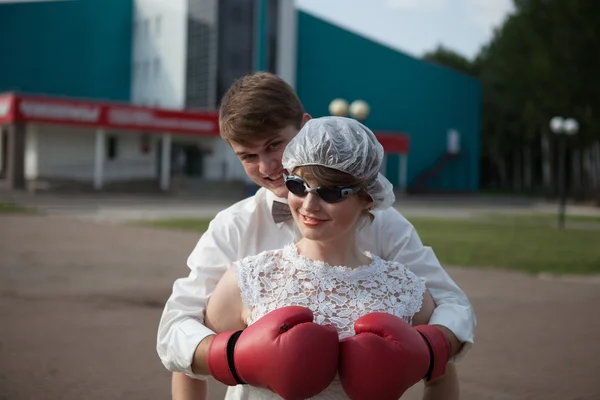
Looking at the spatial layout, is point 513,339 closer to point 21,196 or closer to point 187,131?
point 21,196

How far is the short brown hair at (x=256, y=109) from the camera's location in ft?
9.23

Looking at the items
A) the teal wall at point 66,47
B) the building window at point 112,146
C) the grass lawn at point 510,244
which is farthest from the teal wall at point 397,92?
the grass lawn at point 510,244

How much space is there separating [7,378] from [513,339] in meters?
3.65

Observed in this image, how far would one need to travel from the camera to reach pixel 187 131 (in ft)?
121

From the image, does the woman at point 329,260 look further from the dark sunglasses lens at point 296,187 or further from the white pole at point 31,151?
the white pole at point 31,151

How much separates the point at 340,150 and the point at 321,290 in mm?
433

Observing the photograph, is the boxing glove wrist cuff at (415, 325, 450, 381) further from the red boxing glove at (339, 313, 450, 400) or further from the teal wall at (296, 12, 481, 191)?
the teal wall at (296, 12, 481, 191)

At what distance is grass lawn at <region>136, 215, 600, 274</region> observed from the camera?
35.3 feet

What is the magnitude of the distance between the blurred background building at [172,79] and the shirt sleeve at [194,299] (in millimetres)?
32109

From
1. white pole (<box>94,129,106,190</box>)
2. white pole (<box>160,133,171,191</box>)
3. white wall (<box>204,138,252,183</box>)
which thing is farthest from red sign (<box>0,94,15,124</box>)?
→ white wall (<box>204,138,252,183</box>)

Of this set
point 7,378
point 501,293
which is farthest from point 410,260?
point 501,293

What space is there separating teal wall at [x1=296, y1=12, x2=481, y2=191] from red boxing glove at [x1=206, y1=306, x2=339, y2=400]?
4248 centimetres

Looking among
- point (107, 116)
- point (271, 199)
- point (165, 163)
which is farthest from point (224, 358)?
point (165, 163)

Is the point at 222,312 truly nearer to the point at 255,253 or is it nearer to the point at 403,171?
the point at 255,253
